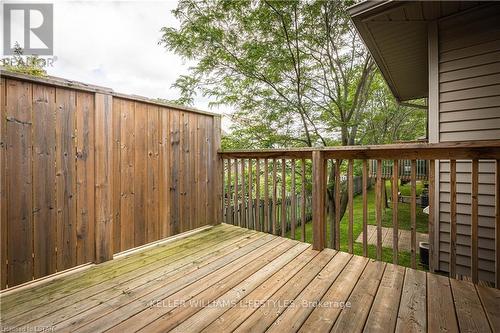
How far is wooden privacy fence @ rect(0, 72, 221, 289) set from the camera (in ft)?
5.58

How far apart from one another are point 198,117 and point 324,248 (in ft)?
7.12

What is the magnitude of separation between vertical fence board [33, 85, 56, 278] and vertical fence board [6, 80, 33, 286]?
3cm

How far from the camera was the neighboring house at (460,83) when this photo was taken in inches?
87.0

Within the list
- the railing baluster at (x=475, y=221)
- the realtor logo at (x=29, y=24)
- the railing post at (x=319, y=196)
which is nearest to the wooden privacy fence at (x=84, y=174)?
the realtor logo at (x=29, y=24)

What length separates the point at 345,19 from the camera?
147 inches

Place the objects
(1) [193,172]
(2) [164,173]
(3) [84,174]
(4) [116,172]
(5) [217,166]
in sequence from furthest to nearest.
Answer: (5) [217,166] → (1) [193,172] → (2) [164,173] → (4) [116,172] → (3) [84,174]

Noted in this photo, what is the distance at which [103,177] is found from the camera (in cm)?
217

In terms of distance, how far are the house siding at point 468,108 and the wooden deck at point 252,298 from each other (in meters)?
0.81

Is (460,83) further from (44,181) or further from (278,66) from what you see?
(44,181)

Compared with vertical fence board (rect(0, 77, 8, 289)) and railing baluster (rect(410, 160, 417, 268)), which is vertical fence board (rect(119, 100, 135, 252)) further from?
railing baluster (rect(410, 160, 417, 268))

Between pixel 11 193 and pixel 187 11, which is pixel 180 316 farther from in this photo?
pixel 187 11

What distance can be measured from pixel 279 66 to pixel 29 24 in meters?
3.22

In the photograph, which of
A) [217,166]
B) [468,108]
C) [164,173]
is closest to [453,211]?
[468,108]

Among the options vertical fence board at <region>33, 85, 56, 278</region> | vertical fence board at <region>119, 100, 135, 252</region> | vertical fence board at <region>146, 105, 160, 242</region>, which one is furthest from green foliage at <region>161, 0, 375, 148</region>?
vertical fence board at <region>33, 85, 56, 278</region>
